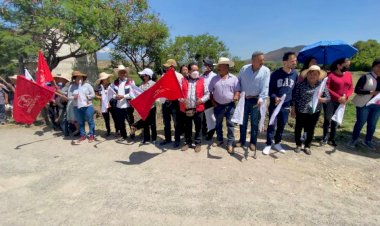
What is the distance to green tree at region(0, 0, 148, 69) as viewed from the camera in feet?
30.1

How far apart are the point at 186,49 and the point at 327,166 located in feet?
56.7

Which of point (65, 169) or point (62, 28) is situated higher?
point (62, 28)

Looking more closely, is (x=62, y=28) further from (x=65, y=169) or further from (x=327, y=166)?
(x=327, y=166)

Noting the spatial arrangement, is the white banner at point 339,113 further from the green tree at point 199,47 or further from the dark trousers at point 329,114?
the green tree at point 199,47

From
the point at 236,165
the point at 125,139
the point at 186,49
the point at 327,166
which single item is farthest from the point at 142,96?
the point at 186,49

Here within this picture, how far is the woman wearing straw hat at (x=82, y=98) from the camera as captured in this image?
6559 mm

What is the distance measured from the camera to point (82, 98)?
21.4ft

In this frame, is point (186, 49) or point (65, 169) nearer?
point (65, 169)

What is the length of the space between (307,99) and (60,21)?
8151mm

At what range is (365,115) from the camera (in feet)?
19.4

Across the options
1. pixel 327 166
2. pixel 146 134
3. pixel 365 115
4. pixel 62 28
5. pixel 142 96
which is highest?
pixel 62 28

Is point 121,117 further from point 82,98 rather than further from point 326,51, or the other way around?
point 326,51

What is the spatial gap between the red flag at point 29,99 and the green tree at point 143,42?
5999mm

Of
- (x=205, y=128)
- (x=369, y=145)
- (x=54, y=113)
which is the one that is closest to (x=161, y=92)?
(x=205, y=128)
